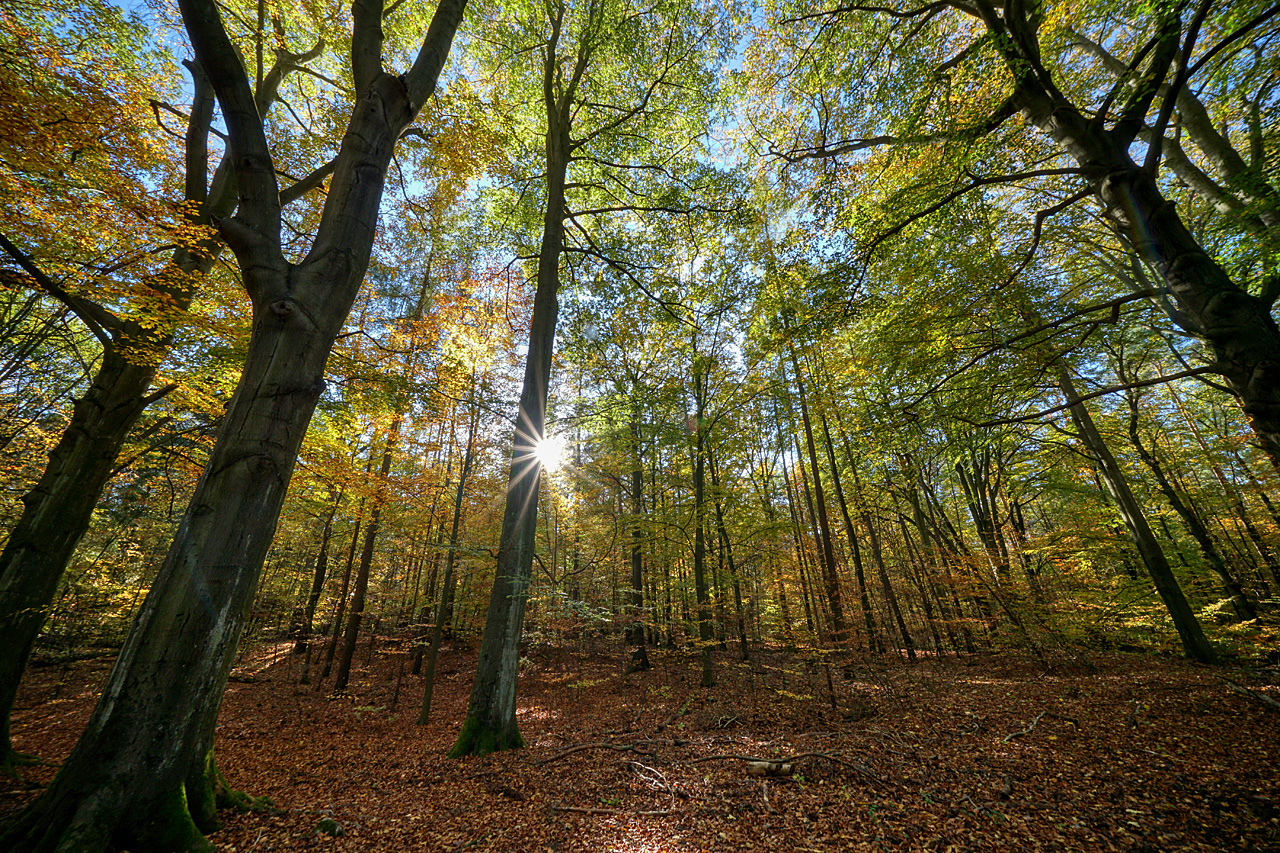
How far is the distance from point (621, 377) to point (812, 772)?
10061 mm

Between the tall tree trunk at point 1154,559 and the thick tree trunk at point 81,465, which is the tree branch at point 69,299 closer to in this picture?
the thick tree trunk at point 81,465

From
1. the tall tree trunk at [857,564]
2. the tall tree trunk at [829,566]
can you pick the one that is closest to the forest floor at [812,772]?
the tall tree trunk at [829,566]

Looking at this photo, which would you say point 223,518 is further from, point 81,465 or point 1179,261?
point 1179,261

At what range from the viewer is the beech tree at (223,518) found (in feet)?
7.38

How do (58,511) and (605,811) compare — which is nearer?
(605,811)

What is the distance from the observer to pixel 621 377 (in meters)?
12.6

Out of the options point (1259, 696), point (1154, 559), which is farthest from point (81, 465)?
point (1154, 559)

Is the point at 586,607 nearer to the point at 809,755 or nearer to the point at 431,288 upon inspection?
the point at 809,755

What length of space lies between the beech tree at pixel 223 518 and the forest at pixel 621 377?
0.07 ft

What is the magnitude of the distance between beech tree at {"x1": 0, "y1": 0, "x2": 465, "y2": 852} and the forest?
0.02m

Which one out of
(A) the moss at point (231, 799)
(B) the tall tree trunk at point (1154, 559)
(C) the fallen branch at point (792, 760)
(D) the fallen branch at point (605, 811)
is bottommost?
(D) the fallen branch at point (605, 811)

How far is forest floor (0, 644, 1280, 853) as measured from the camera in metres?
3.38

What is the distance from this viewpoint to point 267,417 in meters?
2.81

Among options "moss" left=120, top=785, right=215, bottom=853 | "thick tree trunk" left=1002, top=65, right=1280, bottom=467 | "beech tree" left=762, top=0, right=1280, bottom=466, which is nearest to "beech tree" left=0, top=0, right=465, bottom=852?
"moss" left=120, top=785, right=215, bottom=853
